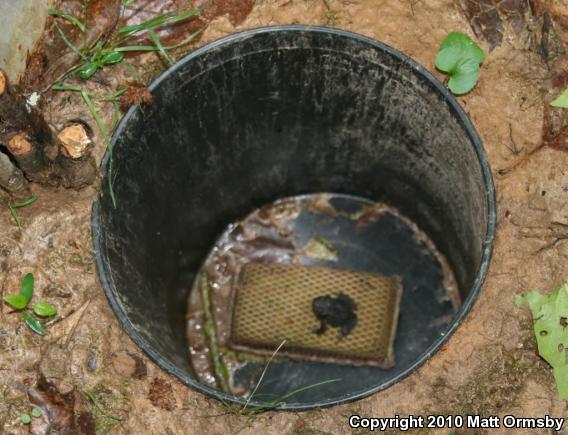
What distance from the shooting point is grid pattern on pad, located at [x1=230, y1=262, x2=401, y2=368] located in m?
2.74

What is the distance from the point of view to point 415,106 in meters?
2.39

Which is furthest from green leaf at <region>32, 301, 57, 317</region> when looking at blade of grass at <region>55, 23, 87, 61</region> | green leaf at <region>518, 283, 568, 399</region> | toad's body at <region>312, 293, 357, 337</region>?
green leaf at <region>518, 283, 568, 399</region>

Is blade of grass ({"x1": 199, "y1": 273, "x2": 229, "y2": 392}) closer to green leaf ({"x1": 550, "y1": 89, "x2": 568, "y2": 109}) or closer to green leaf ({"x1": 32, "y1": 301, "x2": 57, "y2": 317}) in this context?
green leaf ({"x1": 32, "y1": 301, "x2": 57, "y2": 317})

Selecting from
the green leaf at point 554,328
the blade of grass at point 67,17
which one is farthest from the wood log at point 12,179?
the green leaf at point 554,328

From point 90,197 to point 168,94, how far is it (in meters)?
0.42

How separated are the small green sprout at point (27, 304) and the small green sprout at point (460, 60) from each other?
56.7 inches

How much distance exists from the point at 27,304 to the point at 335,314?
1208 millimetres

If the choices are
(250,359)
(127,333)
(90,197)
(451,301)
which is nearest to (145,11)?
(90,197)

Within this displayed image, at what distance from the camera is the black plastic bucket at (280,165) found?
Answer: 219cm

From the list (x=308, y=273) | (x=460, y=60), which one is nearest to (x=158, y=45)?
(x=460, y=60)

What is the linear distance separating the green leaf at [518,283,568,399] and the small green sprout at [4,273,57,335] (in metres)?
1.43

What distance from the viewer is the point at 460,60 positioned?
2219mm

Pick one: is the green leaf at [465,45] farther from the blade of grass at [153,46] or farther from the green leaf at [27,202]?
the green leaf at [27,202]

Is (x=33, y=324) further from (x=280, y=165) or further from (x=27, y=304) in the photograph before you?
(x=280, y=165)
